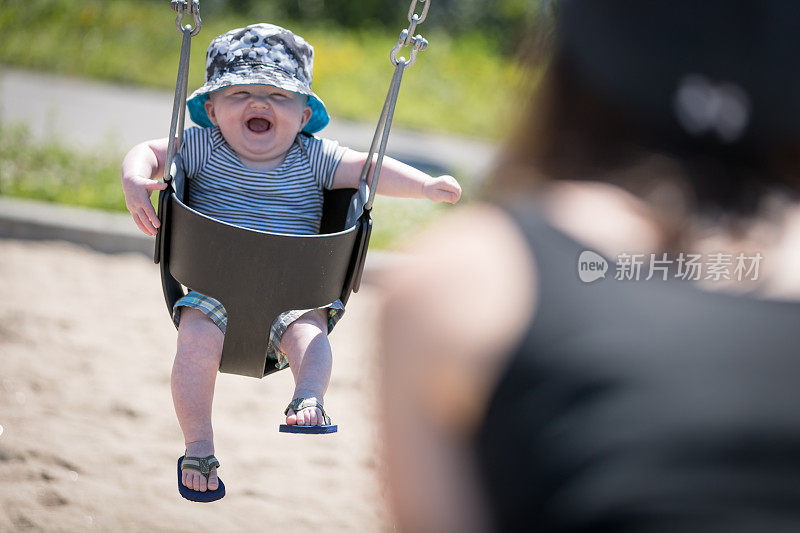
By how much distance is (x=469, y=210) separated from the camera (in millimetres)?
1025

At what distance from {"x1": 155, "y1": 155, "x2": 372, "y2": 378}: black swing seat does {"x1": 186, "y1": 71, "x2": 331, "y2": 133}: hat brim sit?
0.17m

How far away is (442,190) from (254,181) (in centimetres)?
44

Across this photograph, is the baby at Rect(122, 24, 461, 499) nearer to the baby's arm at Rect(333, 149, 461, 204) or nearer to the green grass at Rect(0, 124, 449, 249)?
the baby's arm at Rect(333, 149, 461, 204)

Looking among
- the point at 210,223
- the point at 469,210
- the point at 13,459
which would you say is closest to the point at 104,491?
the point at 13,459

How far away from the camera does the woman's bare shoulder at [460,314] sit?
2.85ft

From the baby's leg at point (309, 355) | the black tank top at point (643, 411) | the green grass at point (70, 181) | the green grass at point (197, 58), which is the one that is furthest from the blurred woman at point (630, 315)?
the green grass at point (197, 58)

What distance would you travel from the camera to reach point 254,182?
208 cm

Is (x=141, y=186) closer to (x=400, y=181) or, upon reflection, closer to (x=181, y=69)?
(x=181, y=69)

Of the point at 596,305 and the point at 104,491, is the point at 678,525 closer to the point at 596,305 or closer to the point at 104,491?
the point at 596,305

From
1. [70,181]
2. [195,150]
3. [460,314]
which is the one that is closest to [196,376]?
[195,150]

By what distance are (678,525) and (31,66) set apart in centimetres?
816

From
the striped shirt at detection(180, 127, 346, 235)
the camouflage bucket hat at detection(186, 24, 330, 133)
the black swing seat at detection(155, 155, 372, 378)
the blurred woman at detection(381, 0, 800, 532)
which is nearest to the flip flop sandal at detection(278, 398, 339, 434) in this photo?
the black swing seat at detection(155, 155, 372, 378)

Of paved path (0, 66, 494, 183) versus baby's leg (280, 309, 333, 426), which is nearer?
baby's leg (280, 309, 333, 426)

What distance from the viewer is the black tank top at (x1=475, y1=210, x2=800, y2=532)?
87 cm
